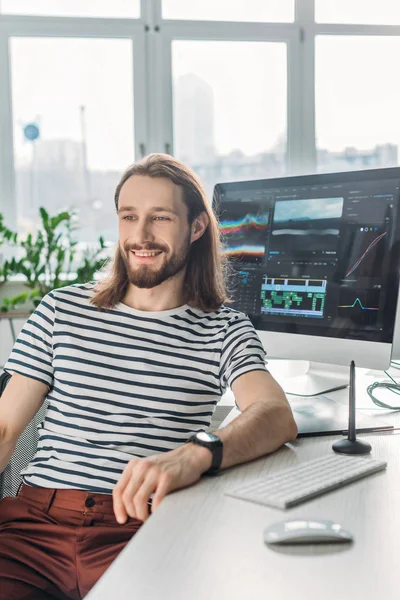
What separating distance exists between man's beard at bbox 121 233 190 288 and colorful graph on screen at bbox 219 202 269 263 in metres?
0.35

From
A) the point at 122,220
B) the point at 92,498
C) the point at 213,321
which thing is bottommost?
the point at 92,498

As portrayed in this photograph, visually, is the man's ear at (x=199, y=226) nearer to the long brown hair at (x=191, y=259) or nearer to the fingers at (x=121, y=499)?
the long brown hair at (x=191, y=259)

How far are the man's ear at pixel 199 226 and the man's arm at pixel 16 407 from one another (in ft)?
1.67

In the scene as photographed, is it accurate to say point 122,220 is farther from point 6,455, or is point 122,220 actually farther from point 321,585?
point 321,585

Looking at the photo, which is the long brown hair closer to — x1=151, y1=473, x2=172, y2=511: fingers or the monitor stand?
the monitor stand

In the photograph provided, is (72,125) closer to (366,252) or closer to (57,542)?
(366,252)

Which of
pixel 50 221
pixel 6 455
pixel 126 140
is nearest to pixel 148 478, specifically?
pixel 6 455

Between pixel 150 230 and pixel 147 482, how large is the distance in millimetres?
709

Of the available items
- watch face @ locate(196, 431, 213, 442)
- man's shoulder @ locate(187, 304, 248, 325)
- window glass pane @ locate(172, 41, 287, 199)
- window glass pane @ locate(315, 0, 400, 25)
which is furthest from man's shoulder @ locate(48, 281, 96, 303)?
window glass pane @ locate(315, 0, 400, 25)

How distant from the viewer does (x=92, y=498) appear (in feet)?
4.42

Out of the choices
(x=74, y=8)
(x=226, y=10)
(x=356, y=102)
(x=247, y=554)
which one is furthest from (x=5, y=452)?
(x=356, y=102)

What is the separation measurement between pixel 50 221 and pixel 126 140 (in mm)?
1004

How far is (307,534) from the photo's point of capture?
0.85 m

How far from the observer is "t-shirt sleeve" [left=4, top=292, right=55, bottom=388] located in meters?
1.51
